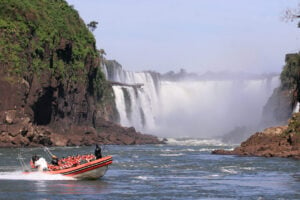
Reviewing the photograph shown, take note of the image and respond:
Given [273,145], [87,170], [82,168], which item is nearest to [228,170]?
[87,170]

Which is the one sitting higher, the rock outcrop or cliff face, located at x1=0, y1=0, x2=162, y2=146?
cliff face, located at x1=0, y1=0, x2=162, y2=146

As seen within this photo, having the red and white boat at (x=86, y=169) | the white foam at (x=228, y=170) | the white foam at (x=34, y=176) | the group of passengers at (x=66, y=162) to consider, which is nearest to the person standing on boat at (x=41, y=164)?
the group of passengers at (x=66, y=162)

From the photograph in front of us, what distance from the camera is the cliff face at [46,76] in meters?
129

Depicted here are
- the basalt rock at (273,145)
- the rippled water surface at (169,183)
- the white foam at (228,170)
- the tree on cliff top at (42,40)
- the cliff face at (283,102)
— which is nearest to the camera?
the rippled water surface at (169,183)

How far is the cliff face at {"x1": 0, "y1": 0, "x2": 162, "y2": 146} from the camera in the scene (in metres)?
129

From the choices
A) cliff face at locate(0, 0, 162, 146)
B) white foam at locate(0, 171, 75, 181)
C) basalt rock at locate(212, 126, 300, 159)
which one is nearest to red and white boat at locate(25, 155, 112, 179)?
white foam at locate(0, 171, 75, 181)

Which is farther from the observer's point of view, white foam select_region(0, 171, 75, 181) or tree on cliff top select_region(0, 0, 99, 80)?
→ tree on cliff top select_region(0, 0, 99, 80)

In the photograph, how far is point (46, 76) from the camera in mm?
140250

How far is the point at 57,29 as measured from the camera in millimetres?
149125

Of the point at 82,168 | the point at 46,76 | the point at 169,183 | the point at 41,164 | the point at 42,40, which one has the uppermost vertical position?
the point at 42,40

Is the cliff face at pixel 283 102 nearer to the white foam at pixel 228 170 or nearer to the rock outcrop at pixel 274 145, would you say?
the rock outcrop at pixel 274 145

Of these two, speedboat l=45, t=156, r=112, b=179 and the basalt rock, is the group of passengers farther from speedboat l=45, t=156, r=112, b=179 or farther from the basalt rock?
the basalt rock

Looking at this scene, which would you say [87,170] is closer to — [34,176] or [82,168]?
[82,168]

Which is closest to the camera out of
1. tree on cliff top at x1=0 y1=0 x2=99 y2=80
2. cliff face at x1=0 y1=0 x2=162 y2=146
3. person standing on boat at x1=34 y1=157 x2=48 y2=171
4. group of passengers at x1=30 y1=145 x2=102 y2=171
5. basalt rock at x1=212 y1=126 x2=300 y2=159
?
group of passengers at x1=30 y1=145 x2=102 y2=171
